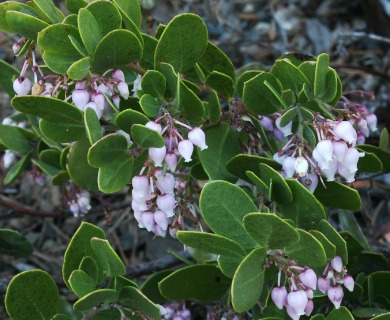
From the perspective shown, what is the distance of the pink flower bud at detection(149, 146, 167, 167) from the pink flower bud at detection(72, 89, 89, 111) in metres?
0.19

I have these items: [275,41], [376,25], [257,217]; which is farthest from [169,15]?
[257,217]

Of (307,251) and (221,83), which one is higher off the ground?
(221,83)

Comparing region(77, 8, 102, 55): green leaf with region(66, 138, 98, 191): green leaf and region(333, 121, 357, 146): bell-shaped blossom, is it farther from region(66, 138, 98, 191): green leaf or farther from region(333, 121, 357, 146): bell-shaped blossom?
region(333, 121, 357, 146): bell-shaped blossom

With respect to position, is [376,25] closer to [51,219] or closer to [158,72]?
[51,219]

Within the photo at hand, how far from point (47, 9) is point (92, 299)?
672 millimetres

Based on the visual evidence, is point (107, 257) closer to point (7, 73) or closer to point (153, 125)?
point (153, 125)

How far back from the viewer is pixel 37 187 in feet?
10.4

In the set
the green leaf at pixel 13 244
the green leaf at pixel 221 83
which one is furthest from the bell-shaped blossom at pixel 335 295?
the green leaf at pixel 13 244

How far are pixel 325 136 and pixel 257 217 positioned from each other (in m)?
0.29

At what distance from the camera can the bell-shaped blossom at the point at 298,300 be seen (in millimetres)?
1466

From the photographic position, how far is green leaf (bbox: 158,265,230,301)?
182 cm

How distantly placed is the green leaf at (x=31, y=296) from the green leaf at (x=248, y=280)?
42 cm

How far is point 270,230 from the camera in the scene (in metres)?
1.40

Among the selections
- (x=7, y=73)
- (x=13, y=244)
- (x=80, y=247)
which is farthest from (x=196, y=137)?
(x=13, y=244)
